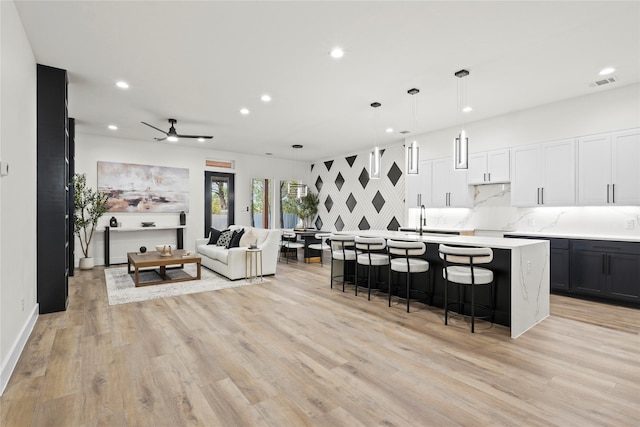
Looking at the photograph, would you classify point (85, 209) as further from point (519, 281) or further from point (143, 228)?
point (519, 281)

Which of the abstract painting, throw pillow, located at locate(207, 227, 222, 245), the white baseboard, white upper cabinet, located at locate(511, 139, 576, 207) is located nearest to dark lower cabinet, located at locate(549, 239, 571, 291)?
white upper cabinet, located at locate(511, 139, 576, 207)

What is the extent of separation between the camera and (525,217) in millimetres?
5445

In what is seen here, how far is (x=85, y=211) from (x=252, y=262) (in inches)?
164

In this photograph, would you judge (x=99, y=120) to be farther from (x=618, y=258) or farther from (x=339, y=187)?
(x=618, y=258)

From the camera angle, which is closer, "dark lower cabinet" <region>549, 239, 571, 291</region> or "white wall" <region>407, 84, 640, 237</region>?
"white wall" <region>407, 84, 640, 237</region>

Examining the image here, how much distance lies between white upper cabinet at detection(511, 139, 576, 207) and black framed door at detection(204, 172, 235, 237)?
6911mm

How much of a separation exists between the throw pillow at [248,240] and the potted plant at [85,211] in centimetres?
327

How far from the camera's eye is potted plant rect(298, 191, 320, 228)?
1014 centimetres

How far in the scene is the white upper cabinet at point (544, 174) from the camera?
4805 mm

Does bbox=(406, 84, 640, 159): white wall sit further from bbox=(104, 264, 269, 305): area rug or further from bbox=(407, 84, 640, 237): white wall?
bbox=(104, 264, 269, 305): area rug

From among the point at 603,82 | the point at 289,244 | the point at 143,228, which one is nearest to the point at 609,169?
the point at 603,82

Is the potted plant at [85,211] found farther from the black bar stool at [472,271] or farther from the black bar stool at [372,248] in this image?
the black bar stool at [472,271]

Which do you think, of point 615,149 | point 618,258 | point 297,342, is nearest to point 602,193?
point 615,149

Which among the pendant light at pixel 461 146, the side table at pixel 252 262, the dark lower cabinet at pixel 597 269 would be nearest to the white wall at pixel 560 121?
the dark lower cabinet at pixel 597 269
